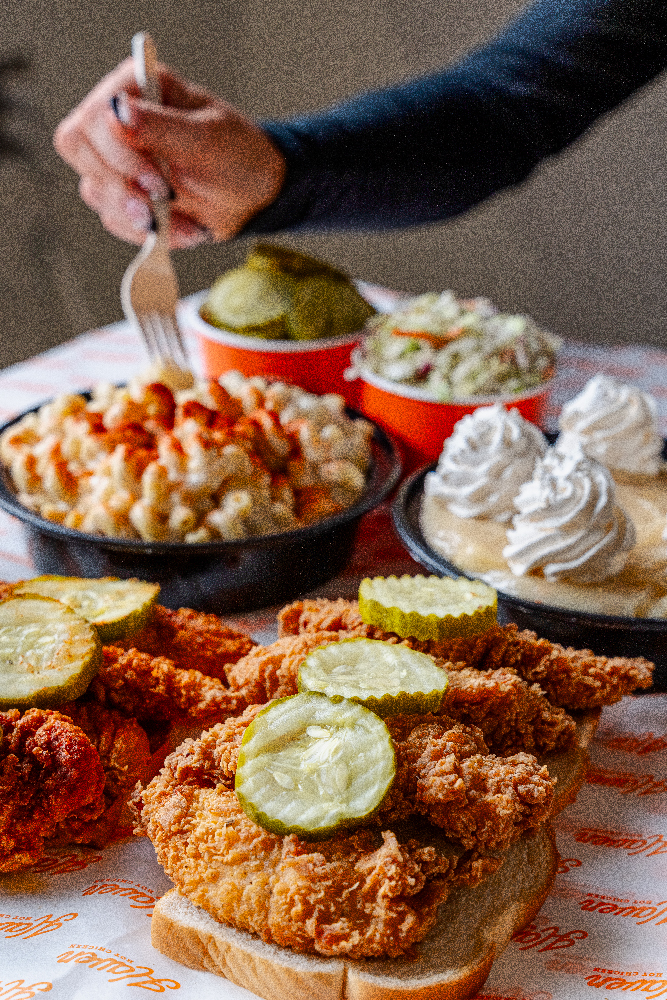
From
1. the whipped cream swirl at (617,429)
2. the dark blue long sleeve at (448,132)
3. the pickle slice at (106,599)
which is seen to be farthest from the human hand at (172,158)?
the pickle slice at (106,599)

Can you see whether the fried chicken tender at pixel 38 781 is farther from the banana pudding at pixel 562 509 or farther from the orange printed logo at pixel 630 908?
the banana pudding at pixel 562 509

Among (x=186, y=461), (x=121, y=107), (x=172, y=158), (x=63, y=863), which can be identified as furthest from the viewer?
(x=172, y=158)

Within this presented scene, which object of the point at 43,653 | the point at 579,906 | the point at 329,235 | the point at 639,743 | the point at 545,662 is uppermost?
the point at 43,653

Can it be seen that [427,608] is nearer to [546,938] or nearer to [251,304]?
[546,938]

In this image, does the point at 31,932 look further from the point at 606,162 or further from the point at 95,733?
the point at 606,162

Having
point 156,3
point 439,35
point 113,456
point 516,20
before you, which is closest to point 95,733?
point 113,456

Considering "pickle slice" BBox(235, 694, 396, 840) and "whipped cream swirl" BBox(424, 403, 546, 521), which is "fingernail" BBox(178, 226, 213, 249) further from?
"pickle slice" BBox(235, 694, 396, 840)

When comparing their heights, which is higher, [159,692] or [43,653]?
[43,653]

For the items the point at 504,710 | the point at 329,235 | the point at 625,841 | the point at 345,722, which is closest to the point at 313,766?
the point at 345,722

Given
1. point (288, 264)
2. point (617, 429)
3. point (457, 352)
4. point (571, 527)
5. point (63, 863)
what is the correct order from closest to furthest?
point (63, 863) → point (571, 527) → point (617, 429) → point (457, 352) → point (288, 264)
